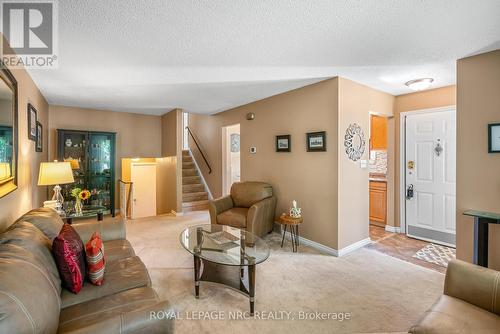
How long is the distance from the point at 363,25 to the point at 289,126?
6.77 feet

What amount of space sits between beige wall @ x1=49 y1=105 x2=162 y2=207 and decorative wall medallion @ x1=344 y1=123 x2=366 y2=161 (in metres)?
4.60

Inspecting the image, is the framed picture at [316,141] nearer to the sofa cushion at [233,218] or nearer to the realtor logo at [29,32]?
the sofa cushion at [233,218]

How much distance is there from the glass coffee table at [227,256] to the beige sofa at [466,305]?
1192 mm

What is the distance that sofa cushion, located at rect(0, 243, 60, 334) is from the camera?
2.99 ft

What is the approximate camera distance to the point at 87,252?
1694 millimetres

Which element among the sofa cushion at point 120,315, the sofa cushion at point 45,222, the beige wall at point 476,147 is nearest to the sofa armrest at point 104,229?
the sofa cushion at point 45,222

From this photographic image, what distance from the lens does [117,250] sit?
7.41ft

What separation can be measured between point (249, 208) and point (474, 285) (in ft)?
8.40

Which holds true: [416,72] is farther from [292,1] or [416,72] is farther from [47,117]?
[47,117]

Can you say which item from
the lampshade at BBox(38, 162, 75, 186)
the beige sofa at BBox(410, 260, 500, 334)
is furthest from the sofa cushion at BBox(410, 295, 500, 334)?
the lampshade at BBox(38, 162, 75, 186)

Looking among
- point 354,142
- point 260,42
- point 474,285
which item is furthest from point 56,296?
point 354,142

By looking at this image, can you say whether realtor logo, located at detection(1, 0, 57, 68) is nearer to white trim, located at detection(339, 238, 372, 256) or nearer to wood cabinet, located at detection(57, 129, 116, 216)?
wood cabinet, located at detection(57, 129, 116, 216)

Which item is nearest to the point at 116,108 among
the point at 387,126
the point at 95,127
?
the point at 95,127

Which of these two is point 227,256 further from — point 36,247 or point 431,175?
point 431,175
